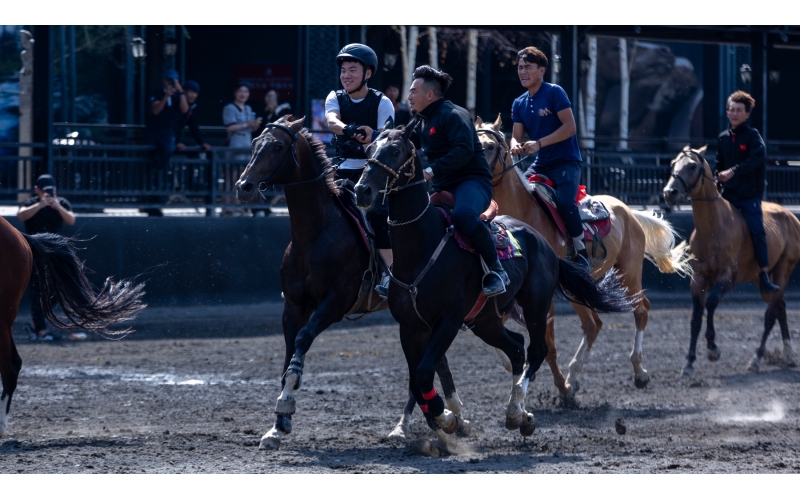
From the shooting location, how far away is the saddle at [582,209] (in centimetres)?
907

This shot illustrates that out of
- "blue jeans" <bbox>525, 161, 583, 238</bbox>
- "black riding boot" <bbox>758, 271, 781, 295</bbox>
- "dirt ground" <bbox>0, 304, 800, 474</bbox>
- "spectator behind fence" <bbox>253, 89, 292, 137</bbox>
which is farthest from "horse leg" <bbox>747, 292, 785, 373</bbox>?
"spectator behind fence" <bbox>253, 89, 292, 137</bbox>

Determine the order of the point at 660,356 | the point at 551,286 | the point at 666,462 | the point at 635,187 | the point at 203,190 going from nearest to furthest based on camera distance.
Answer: the point at 666,462, the point at 551,286, the point at 660,356, the point at 203,190, the point at 635,187

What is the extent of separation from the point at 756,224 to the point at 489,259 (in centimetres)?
579

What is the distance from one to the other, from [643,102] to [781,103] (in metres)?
→ 4.78

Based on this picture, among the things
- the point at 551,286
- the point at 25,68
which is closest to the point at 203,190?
the point at 25,68

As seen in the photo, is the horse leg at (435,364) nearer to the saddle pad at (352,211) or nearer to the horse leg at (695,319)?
the saddle pad at (352,211)

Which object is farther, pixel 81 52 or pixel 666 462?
pixel 81 52

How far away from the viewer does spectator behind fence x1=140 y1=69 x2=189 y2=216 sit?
14.4m

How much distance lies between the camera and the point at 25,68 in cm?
1644

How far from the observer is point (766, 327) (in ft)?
38.4

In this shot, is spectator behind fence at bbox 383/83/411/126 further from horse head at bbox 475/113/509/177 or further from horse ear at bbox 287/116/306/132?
horse ear at bbox 287/116/306/132

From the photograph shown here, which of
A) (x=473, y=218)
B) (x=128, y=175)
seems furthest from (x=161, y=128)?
(x=473, y=218)

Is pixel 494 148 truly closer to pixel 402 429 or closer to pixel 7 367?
pixel 402 429

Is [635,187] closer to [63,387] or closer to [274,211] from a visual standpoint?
[274,211]
